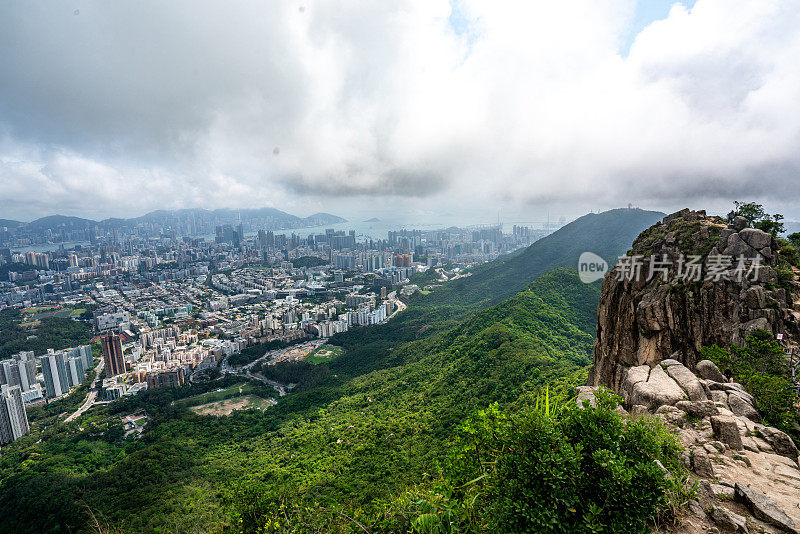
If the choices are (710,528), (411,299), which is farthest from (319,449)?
(411,299)

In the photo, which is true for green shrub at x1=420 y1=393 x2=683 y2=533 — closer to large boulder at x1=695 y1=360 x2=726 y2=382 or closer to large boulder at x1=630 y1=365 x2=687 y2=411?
large boulder at x1=630 y1=365 x2=687 y2=411

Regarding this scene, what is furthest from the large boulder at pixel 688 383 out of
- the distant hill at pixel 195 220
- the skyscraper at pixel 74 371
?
the distant hill at pixel 195 220

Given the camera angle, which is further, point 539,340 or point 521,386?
point 539,340

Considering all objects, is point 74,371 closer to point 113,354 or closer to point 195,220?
point 113,354

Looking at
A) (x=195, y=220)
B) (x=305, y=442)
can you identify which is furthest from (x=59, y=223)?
(x=305, y=442)

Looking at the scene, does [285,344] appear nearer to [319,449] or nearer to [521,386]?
[319,449]

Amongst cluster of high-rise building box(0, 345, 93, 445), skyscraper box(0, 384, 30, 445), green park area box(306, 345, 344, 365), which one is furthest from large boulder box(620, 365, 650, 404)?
cluster of high-rise building box(0, 345, 93, 445)

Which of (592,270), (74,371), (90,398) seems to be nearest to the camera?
(592,270)
